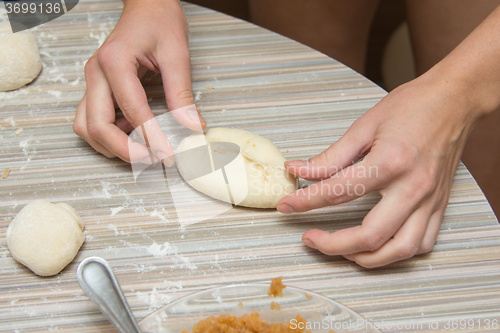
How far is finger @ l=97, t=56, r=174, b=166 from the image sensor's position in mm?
848

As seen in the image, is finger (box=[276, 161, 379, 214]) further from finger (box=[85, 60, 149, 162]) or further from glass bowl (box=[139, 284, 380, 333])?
finger (box=[85, 60, 149, 162])

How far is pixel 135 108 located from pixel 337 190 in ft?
1.48

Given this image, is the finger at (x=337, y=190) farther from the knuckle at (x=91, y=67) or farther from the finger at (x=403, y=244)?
the knuckle at (x=91, y=67)

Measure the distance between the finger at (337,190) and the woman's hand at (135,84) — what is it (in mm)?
275

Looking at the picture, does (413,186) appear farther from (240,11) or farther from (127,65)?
(240,11)

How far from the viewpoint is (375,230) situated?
27.1 inches

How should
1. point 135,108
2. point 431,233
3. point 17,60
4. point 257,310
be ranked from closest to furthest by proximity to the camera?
point 257,310, point 431,233, point 135,108, point 17,60

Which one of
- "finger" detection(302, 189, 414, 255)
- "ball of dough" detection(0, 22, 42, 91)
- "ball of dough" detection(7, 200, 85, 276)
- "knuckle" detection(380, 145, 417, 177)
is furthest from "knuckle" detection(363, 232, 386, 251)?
"ball of dough" detection(0, 22, 42, 91)

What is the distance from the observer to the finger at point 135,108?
2.78ft

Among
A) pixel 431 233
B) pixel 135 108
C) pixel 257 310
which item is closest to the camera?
pixel 257 310

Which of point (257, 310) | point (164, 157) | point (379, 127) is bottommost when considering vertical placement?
point (257, 310)

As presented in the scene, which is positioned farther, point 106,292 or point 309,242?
point 309,242

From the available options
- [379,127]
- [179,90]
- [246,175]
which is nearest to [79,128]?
[179,90]

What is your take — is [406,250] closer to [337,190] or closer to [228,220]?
[337,190]
